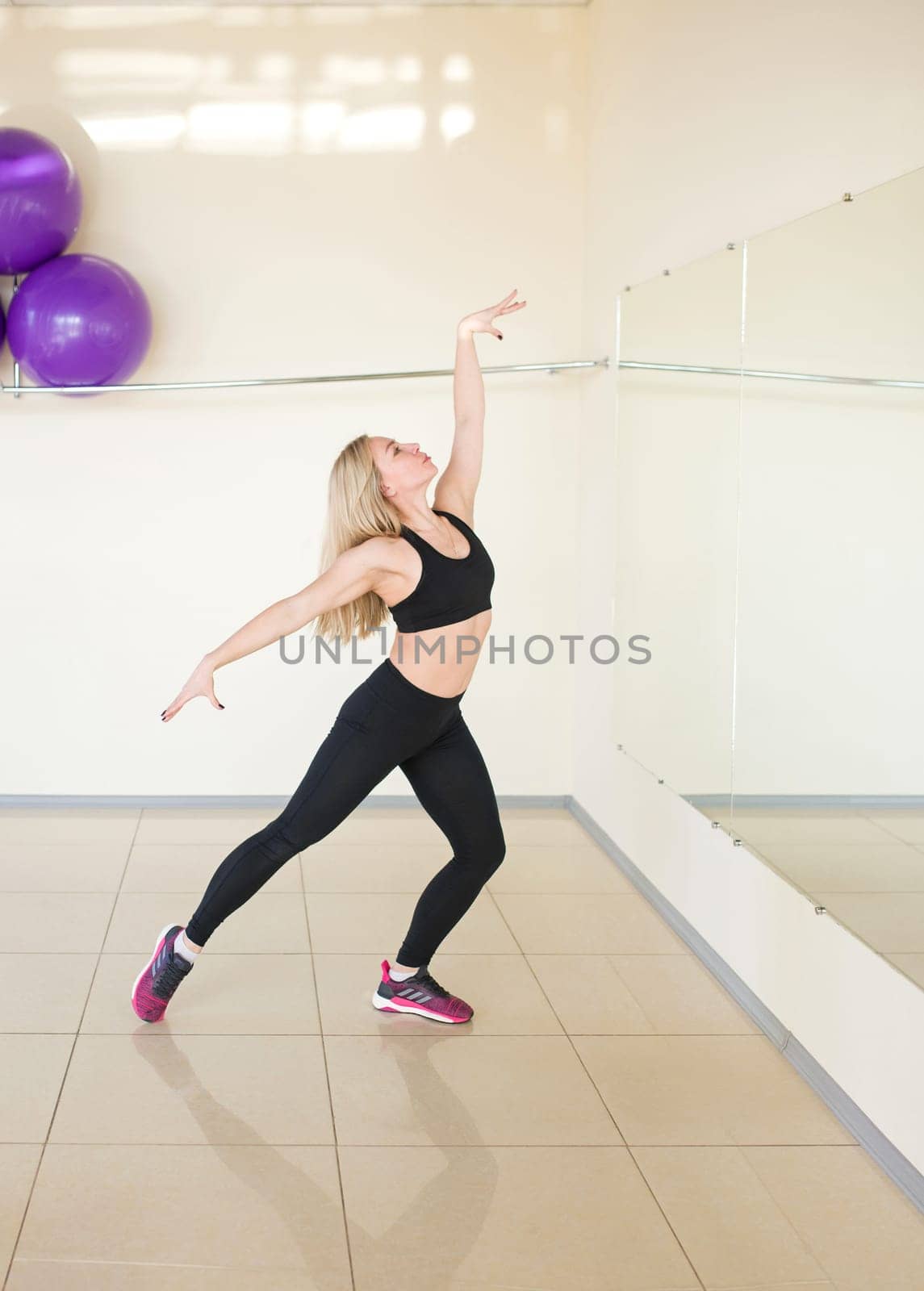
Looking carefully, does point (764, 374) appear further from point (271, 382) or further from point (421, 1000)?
point (271, 382)

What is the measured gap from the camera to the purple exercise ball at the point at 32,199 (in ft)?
12.5

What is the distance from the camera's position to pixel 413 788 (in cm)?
279

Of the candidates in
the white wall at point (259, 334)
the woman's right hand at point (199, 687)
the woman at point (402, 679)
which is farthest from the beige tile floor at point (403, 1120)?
the white wall at point (259, 334)

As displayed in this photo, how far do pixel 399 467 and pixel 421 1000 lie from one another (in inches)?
44.3

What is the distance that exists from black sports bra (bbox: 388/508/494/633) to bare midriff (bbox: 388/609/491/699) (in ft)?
0.05

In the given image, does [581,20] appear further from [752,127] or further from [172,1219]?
[172,1219]

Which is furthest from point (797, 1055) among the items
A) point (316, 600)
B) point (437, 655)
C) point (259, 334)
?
point (259, 334)

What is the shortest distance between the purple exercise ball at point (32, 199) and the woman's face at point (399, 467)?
186cm

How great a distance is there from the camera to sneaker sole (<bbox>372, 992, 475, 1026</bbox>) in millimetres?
2850

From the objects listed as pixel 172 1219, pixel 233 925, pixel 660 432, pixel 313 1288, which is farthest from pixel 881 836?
pixel 233 925

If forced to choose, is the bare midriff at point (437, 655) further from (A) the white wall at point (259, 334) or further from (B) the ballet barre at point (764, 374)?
(A) the white wall at point (259, 334)

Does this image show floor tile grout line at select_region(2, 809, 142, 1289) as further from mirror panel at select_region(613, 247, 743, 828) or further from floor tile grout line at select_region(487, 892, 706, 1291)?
mirror panel at select_region(613, 247, 743, 828)

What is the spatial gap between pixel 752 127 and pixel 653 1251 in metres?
2.23

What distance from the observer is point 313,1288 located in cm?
186
